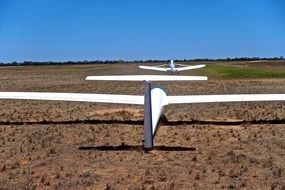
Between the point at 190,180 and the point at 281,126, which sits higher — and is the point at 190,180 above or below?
below

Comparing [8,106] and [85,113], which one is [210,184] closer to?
[85,113]

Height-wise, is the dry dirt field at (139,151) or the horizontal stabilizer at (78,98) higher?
the horizontal stabilizer at (78,98)

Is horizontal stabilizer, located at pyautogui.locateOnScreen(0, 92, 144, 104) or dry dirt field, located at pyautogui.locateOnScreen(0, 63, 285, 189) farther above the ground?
horizontal stabilizer, located at pyautogui.locateOnScreen(0, 92, 144, 104)

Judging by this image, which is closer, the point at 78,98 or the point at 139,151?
the point at 139,151

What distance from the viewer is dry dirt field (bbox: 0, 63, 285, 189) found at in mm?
9773

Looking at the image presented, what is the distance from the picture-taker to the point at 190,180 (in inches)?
385

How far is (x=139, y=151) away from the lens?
41.8 feet

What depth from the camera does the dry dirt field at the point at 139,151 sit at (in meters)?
9.77

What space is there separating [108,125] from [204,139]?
4347 mm

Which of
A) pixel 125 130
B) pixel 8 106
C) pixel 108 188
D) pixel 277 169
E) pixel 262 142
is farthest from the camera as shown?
pixel 8 106

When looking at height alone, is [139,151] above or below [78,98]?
below

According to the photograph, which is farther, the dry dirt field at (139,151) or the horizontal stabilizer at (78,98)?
the horizontal stabilizer at (78,98)

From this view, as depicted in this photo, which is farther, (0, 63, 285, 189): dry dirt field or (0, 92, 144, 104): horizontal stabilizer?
(0, 92, 144, 104): horizontal stabilizer

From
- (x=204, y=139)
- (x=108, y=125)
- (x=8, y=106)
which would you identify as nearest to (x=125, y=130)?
(x=108, y=125)
